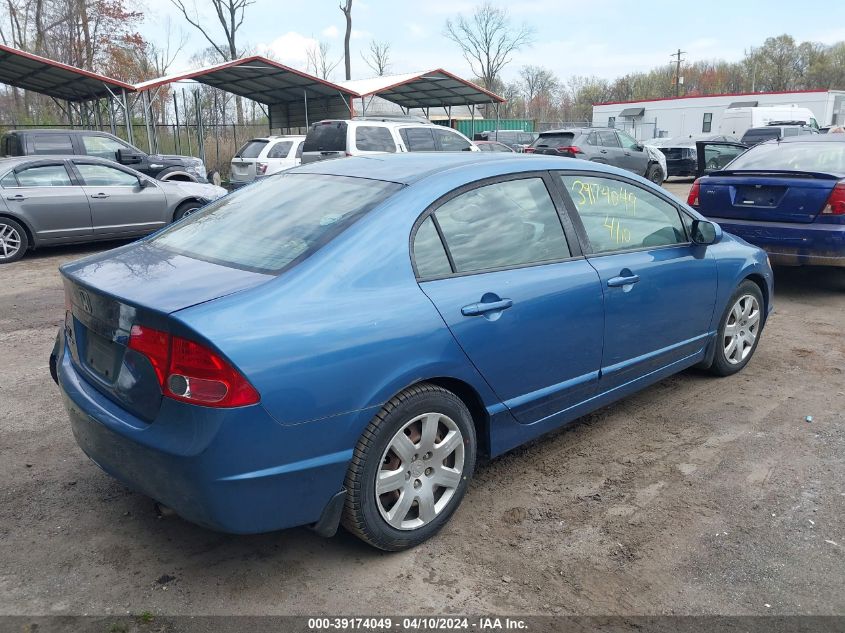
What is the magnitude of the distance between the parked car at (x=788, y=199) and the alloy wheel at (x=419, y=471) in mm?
5286

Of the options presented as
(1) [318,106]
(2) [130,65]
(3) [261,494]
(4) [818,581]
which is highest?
(2) [130,65]

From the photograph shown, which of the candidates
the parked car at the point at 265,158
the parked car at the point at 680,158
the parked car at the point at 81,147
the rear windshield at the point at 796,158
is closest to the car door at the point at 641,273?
the rear windshield at the point at 796,158

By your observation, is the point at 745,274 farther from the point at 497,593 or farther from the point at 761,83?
the point at 761,83

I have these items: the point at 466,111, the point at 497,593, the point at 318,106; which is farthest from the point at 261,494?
the point at 466,111

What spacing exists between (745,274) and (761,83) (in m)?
82.9

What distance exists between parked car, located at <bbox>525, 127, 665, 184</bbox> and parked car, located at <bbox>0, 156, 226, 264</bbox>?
10143 millimetres

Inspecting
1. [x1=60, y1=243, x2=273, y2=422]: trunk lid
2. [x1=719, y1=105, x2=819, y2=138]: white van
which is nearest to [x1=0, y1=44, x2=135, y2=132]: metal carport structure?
[x1=60, y1=243, x2=273, y2=422]: trunk lid

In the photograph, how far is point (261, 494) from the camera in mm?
2443

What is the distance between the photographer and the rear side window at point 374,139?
13.4m

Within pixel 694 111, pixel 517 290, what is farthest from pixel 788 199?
pixel 694 111

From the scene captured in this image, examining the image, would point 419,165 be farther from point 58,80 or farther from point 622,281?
point 58,80

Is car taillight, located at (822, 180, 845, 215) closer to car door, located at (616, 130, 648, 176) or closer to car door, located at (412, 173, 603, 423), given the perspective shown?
car door, located at (412, 173, 603, 423)

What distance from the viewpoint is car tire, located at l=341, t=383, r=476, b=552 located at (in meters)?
2.67

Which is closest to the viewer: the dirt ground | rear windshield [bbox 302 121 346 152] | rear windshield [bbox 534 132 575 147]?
the dirt ground
